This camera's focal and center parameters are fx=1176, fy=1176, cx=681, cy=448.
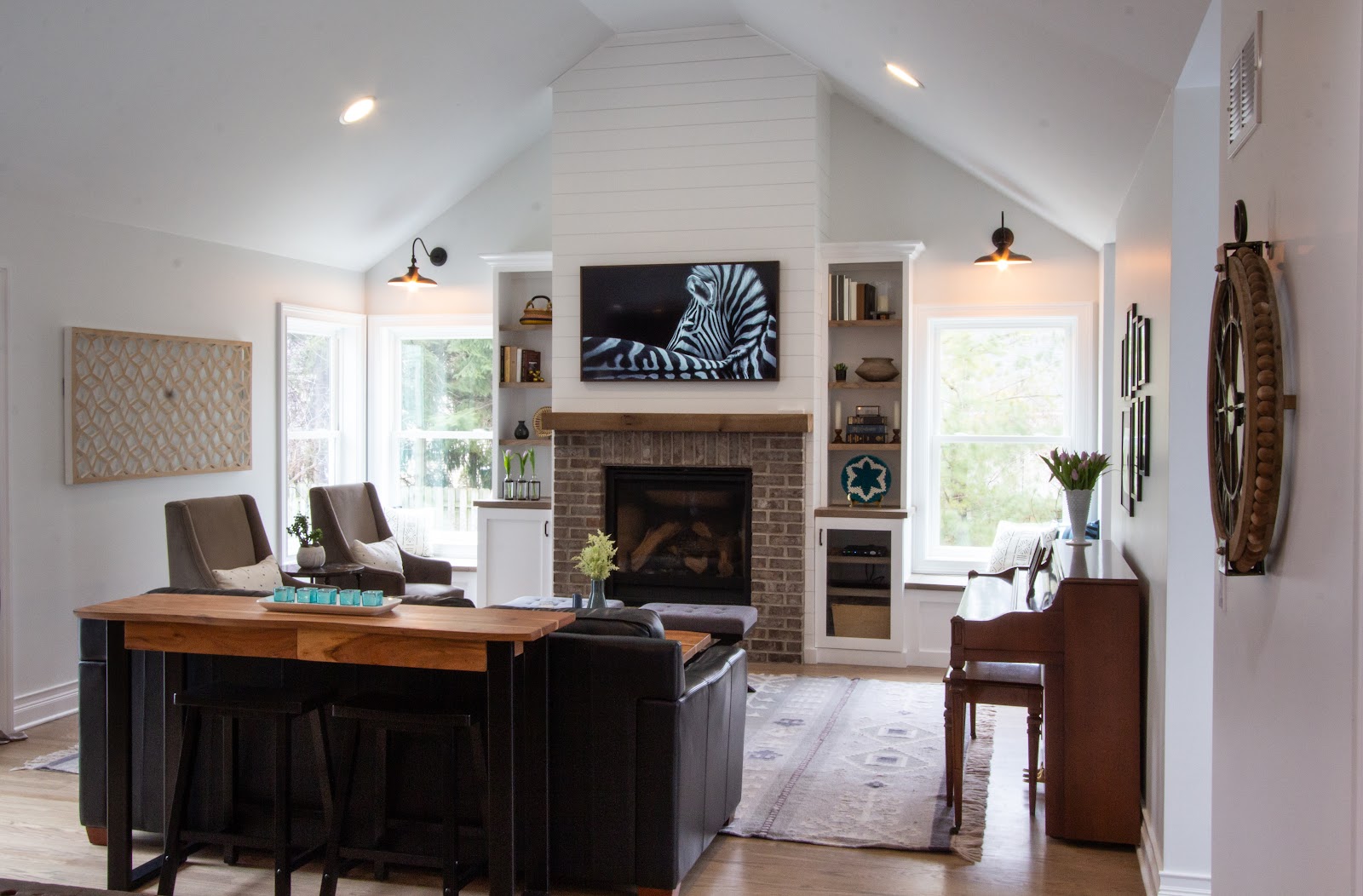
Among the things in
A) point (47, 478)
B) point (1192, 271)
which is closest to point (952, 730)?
point (1192, 271)

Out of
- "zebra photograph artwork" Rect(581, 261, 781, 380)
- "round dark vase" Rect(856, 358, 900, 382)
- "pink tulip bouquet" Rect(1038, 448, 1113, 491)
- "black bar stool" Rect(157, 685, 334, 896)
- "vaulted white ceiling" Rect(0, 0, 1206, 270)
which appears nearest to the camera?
"black bar stool" Rect(157, 685, 334, 896)

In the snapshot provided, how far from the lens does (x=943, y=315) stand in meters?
7.20

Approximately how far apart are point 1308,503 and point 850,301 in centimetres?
528

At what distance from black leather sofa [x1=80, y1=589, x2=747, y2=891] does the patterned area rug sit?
1.95 ft

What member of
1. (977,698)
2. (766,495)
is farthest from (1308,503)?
(766,495)

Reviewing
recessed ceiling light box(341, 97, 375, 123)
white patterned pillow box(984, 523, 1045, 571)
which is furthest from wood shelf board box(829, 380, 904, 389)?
recessed ceiling light box(341, 97, 375, 123)

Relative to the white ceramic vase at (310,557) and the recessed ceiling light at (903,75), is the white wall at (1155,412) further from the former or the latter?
the white ceramic vase at (310,557)

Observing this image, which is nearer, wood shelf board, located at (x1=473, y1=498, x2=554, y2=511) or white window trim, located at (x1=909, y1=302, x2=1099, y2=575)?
white window trim, located at (x1=909, y1=302, x2=1099, y2=575)

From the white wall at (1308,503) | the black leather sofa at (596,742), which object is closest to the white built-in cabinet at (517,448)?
the black leather sofa at (596,742)

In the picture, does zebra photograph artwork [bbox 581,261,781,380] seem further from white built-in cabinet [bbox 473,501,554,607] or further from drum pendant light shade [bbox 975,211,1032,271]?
drum pendant light shade [bbox 975,211,1032,271]

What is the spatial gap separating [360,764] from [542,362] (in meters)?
4.53

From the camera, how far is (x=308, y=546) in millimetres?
6215

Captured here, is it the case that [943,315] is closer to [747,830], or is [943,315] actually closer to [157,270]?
[747,830]

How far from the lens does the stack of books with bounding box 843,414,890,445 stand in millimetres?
7008
